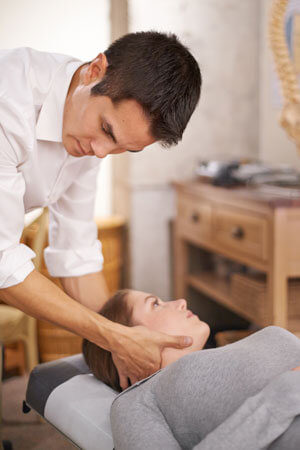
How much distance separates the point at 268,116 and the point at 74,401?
2209mm

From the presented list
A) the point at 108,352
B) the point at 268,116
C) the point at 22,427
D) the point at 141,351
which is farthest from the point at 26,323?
the point at 268,116

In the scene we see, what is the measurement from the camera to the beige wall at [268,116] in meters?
2.99

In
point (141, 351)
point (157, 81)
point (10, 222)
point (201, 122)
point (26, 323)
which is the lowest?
point (26, 323)

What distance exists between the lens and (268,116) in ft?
10.1

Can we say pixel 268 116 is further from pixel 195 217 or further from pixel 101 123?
pixel 101 123

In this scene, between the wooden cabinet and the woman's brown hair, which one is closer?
the woman's brown hair

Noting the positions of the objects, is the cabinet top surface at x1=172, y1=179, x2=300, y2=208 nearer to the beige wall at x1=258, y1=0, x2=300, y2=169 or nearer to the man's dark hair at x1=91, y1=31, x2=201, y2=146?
the beige wall at x1=258, y1=0, x2=300, y2=169

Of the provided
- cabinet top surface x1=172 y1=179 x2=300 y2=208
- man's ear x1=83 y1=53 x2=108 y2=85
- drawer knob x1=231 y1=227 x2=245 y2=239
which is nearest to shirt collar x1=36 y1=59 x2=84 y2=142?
man's ear x1=83 y1=53 x2=108 y2=85

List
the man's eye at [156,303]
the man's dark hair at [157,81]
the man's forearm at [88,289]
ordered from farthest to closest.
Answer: the man's forearm at [88,289]
the man's eye at [156,303]
the man's dark hair at [157,81]

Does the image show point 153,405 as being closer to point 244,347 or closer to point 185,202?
point 244,347

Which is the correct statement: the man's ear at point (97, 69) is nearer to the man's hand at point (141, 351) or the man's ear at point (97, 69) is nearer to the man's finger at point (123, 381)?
the man's hand at point (141, 351)

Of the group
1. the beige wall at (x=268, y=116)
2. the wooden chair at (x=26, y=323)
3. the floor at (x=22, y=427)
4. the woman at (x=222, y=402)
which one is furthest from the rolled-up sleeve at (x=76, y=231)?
the beige wall at (x=268, y=116)

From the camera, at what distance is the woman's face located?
1362 millimetres

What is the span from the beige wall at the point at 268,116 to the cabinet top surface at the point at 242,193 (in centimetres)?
50
